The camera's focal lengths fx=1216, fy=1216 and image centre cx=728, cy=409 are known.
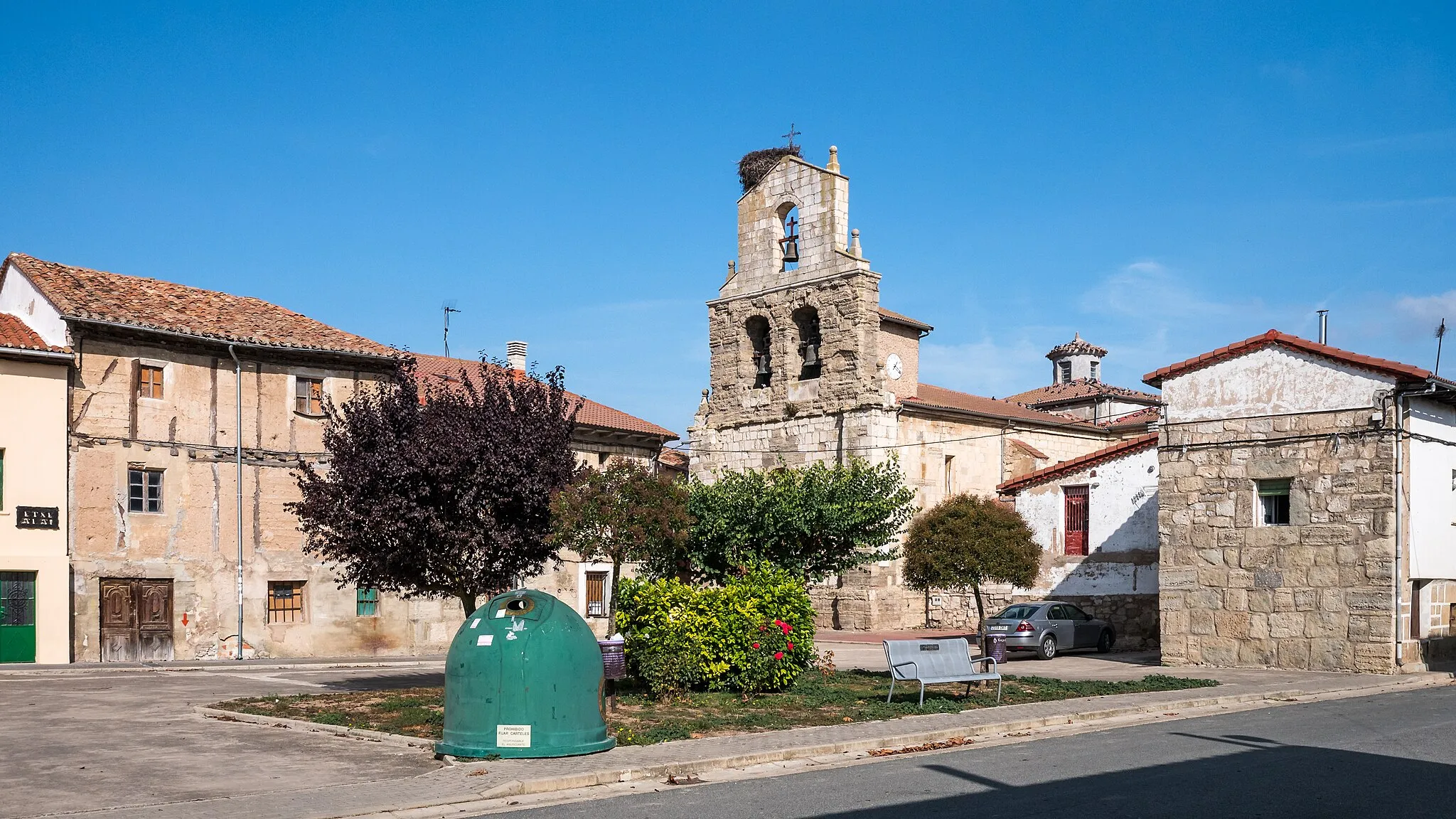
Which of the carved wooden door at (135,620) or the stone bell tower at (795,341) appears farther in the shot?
the stone bell tower at (795,341)

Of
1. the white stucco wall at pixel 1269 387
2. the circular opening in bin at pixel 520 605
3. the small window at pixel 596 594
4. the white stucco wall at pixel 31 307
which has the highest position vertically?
the white stucco wall at pixel 31 307

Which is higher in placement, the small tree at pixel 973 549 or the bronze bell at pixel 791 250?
the bronze bell at pixel 791 250

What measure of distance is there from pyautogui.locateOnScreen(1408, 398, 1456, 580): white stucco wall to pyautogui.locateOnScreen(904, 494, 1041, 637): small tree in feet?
26.8

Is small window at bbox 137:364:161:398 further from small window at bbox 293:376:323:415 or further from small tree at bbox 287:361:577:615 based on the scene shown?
small tree at bbox 287:361:577:615

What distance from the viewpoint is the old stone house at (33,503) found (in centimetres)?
2536

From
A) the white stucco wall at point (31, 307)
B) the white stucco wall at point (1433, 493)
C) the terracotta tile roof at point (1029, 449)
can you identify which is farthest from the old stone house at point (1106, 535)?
the white stucco wall at point (31, 307)

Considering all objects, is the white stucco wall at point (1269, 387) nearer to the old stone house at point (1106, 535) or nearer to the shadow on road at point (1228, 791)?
the old stone house at point (1106, 535)

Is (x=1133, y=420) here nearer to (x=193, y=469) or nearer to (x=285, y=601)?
(x=285, y=601)

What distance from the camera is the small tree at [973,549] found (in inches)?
1051

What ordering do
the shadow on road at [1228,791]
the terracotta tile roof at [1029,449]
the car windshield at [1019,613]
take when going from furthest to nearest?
the terracotta tile roof at [1029,449]
the car windshield at [1019,613]
the shadow on road at [1228,791]

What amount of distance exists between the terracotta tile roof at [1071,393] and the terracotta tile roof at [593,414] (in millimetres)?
26431

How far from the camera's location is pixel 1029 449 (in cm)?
4231

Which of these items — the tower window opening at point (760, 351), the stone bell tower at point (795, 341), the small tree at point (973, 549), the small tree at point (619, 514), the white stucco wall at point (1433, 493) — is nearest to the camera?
the small tree at point (619, 514)

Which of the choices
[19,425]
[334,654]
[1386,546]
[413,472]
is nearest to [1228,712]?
[1386,546]
